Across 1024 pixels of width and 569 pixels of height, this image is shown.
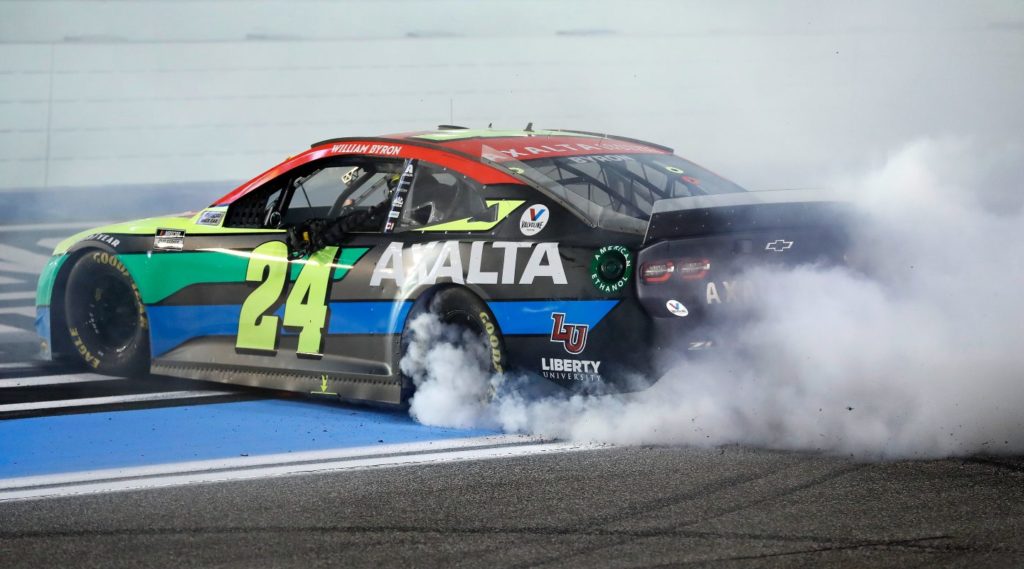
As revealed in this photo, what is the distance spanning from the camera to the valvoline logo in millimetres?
5922

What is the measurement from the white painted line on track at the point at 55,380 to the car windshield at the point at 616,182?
9.44 ft

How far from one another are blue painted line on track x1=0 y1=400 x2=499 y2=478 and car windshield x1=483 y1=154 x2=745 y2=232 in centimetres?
104

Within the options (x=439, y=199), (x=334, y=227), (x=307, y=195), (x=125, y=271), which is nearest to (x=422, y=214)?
(x=439, y=199)

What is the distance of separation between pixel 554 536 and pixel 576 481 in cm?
74

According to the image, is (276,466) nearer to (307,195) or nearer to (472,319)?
(472,319)

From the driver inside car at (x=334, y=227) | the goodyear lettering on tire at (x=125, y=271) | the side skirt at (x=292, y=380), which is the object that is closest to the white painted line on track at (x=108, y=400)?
the side skirt at (x=292, y=380)

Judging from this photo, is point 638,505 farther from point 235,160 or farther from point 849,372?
point 235,160

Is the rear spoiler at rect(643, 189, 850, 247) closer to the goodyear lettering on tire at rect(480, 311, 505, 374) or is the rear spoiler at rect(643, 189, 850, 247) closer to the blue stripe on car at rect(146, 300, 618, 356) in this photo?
the blue stripe on car at rect(146, 300, 618, 356)

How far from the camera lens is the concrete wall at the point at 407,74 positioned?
1497 centimetres

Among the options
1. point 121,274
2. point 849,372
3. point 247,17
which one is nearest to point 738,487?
point 849,372

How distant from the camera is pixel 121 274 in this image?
7516 millimetres

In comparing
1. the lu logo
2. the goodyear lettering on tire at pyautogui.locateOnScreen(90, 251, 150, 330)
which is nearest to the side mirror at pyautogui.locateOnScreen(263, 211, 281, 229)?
the goodyear lettering on tire at pyautogui.locateOnScreen(90, 251, 150, 330)

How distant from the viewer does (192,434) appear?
6.33 m

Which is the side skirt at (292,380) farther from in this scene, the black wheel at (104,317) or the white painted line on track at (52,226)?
the white painted line on track at (52,226)
